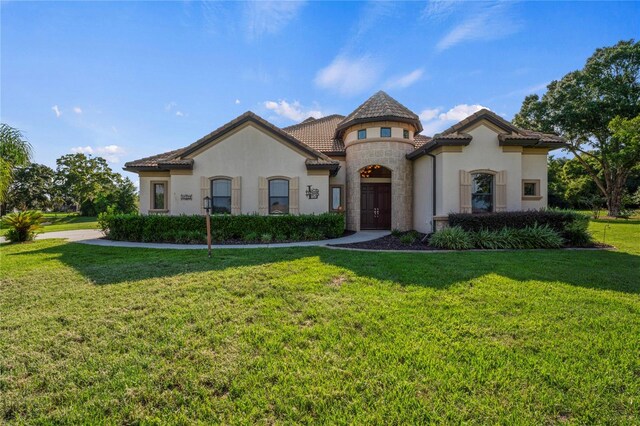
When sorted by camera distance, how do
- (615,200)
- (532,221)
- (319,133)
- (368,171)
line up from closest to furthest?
1. (532,221)
2. (368,171)
3. (319,133)
4. (615,200)

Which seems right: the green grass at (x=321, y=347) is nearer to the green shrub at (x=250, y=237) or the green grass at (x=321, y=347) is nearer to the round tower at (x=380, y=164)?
the green shrub at (x=250, y=237)

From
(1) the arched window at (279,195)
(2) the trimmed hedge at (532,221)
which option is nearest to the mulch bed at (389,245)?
(2) the trimmed hedge at (532,221)

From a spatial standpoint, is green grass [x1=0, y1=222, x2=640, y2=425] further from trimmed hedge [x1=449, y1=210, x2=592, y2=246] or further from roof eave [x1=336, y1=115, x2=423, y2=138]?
roof eave [x1=336, y1=115, x2=423, y2=138]

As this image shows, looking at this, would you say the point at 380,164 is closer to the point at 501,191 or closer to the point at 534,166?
the point at 501,191

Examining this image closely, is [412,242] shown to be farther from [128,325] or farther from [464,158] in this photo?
[128,325]

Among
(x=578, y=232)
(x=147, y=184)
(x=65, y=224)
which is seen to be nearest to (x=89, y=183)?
(x=65, y=224)

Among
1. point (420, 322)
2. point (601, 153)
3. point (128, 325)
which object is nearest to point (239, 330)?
point (128, 325)

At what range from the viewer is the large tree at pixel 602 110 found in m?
21.8

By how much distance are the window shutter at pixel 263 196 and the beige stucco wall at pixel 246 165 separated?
0.19 meters

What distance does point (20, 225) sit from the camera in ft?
36.7

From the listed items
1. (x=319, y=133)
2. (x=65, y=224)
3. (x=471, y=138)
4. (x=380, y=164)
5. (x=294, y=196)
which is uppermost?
(x=319, y=133)

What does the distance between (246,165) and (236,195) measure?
4.86 ft

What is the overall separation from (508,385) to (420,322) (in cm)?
125

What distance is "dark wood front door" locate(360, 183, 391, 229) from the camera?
14688 mm
